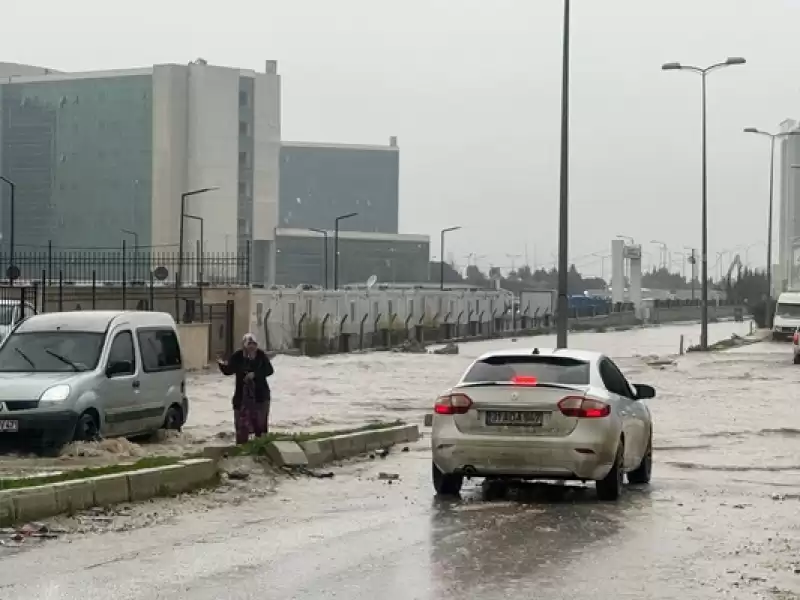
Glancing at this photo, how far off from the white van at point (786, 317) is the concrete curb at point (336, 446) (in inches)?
2075

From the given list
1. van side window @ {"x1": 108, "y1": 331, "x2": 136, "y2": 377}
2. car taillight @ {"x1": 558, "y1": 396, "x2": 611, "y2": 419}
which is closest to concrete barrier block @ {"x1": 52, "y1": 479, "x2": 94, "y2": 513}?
car taillight @ {"x1": 558, "y1": 396, "x2": 611, "y2": 419}

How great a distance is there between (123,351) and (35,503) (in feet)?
24.6

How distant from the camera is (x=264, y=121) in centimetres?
11756

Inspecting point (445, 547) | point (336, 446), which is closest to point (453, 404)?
point (445, 547)

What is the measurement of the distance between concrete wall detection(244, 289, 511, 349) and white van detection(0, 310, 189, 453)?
27.3m

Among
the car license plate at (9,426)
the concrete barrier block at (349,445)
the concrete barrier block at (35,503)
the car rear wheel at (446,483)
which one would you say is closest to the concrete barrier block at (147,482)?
the concrete barrier block at (35,503)

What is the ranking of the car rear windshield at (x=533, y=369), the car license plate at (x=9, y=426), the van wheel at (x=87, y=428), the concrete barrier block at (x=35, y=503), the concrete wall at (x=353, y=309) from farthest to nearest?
the concrete wall at (x=353, y=309) → the van wheel at (x=87, y=428) → the car license plate at (x=9, y=426) → the car rear windshield at (x=533, y=369) → the concrete barrier block at (x=35, y=503)

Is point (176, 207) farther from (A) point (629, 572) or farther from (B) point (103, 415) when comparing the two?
(A) point (629, 572)

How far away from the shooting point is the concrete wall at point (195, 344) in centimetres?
4000

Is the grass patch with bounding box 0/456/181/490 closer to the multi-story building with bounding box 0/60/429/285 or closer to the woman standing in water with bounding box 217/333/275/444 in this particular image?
the woman standing in water with bounding box 217/333/275/444

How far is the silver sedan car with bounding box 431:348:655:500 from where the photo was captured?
1242 centimetres

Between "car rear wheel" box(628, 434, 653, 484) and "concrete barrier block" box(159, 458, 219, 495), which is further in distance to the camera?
"car rear wheel" box(628, 434, 653, 484)

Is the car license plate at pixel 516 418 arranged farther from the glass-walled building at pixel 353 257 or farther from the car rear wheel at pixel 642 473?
the glass-walled building at pixel 353 257

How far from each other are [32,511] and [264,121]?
356 feet
